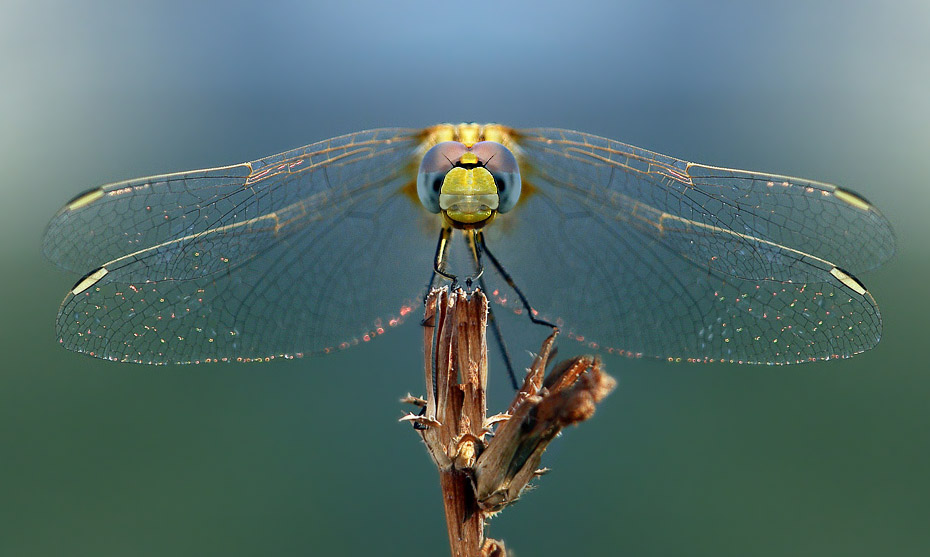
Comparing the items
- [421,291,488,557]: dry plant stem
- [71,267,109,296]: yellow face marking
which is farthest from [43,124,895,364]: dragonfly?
[421,291,488,557]: dry plant stem

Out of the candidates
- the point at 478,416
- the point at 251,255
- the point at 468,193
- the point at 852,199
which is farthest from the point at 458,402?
the point at 852,199

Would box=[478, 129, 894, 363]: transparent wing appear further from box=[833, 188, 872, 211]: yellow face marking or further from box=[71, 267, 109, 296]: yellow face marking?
box=[71, 267, 109, 296]: yellow face marking

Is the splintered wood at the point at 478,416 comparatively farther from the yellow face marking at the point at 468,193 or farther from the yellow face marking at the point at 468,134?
the yellow face marking at the point at 468,134

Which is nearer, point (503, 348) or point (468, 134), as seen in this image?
point (468, 134)

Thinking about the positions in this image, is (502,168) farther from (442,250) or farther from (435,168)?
(442,250)

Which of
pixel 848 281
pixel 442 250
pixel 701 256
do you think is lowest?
pixel 848 281

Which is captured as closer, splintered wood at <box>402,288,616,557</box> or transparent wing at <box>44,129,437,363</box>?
splintered wood at <box>402,288,616,557</box>

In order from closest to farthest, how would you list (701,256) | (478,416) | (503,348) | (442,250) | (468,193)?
(478,416) < (468,193) < (701,256) < (442,250) < (503,348)

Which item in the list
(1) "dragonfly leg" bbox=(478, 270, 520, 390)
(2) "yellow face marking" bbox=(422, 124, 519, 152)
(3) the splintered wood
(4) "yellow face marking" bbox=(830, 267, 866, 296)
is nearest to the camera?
(3) the splintered wood
